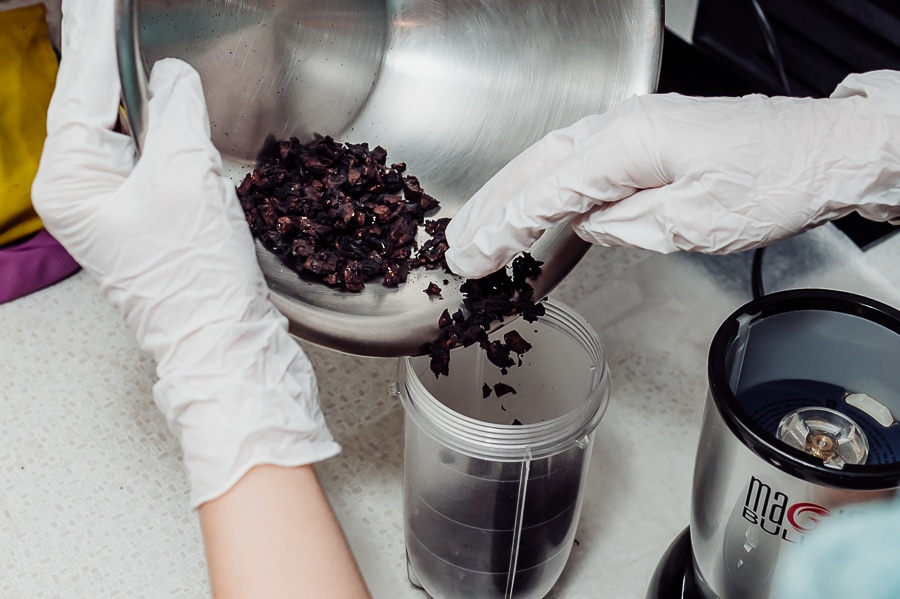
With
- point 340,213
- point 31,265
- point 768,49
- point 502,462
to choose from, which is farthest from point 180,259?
point 768,49

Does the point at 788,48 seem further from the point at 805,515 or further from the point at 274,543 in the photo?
the point at 274,543

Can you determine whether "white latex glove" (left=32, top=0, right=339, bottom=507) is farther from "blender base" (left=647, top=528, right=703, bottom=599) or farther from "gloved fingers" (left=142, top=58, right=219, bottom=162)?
"blender base" (left=647, top=528, right=703, bottom=599)

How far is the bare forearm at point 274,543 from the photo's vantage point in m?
0.59

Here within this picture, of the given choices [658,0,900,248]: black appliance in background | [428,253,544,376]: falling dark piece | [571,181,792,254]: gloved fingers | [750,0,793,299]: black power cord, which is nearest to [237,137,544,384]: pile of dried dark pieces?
[428,253,544,376]: falling dark piece

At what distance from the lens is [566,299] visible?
45.4 inches

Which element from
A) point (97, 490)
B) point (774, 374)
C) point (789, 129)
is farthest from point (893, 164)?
point (97, 490)

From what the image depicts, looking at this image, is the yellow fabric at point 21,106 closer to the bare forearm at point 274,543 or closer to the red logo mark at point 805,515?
the bare forearm at point 274,543

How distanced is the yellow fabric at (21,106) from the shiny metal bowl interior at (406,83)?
1.44 feet

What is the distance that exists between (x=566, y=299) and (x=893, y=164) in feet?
1.90

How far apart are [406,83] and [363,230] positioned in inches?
6.8

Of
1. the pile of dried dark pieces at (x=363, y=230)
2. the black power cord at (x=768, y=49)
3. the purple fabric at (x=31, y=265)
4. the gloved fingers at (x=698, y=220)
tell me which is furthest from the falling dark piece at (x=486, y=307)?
the purple fabric at (x=31, y=265)

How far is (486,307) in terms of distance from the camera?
0.72 m

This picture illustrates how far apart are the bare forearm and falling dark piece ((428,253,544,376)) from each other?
0.16 meters

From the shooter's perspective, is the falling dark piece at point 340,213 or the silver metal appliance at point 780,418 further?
the falling dark piece at point 340,213
